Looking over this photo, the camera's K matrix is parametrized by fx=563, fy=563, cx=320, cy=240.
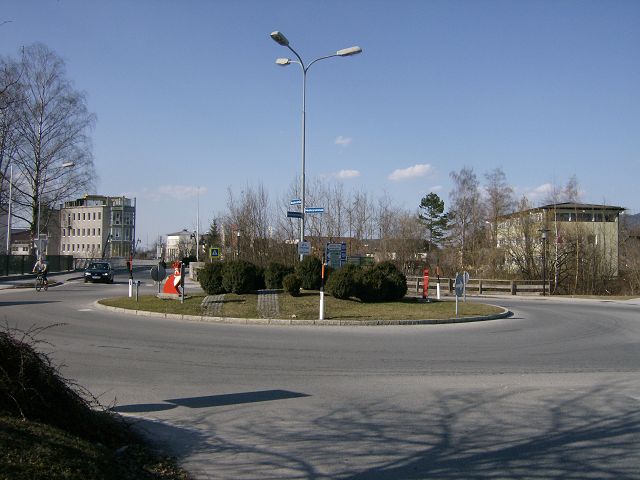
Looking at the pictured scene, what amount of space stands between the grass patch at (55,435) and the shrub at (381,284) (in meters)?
15.2

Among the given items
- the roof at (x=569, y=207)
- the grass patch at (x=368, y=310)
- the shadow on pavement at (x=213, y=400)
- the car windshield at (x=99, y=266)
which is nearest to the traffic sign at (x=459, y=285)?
the grass patch at (x=368, y=310)

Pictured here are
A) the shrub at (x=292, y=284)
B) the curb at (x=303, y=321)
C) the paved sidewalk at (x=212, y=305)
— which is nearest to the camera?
the curb at (x=303, y=321)

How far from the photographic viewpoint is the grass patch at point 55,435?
3.79m

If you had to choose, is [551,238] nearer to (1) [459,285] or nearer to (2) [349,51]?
(1) [459,285]

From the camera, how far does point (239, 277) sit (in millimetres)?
20703

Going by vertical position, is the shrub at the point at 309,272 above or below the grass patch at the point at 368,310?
above

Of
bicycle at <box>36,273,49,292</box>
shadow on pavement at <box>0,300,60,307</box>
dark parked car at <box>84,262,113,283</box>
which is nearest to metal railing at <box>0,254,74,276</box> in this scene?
dark parked car at <box>84,262,113,283</box>

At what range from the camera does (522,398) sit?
7793 millimetres

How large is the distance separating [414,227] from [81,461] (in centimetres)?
4927

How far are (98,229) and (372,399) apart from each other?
115m

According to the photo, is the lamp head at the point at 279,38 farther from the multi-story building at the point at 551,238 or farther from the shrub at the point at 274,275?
the multi-story building at the point at 551,238

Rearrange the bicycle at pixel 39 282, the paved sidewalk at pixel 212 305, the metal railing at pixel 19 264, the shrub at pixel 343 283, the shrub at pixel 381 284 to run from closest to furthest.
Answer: the paved sidewalk at pixel 212 305 < the shrub at pixel 343 283 < the shrub at pixel 381 284 < the bicycle at pixel 39 282 < the metal railing at pixel 19 264

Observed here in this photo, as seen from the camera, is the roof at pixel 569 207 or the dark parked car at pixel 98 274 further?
the roof at pixel 569 207

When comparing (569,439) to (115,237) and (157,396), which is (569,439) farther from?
(115,237)
